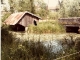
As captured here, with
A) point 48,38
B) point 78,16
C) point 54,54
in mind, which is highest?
point 78,16

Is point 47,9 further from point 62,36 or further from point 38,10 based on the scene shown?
point 62,36

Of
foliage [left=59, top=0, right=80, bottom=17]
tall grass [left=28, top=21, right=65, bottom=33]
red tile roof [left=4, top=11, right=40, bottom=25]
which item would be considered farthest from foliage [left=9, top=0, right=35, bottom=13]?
foliage [left=59, top=0, right=80, bottom=17]

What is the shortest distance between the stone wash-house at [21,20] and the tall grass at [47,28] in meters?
0.05

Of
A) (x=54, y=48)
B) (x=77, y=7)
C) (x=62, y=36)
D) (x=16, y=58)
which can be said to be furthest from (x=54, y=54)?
(x=77, y=7)

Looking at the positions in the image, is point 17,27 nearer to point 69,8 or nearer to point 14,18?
point 14,18

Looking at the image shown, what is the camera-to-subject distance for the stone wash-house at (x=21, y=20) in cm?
168

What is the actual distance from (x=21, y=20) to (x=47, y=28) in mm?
248

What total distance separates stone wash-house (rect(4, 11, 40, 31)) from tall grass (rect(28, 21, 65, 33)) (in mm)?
45

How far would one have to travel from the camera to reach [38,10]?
1.74 metres

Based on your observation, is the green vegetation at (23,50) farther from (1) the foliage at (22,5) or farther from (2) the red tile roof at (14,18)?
(1) the foliage at (22,5)

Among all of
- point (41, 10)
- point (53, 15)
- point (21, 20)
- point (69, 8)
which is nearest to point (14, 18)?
point (21, 20)

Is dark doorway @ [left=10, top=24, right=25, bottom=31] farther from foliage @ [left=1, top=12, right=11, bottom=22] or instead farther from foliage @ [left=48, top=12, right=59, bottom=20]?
foliage @ [left=48, top=12, right=59, bottom=20]

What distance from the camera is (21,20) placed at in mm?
1711

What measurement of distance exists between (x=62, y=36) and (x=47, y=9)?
11.5 inches
